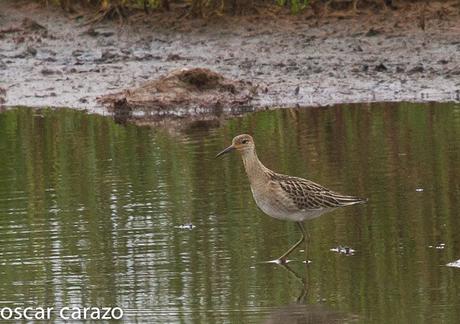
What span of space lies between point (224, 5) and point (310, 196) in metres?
9.80

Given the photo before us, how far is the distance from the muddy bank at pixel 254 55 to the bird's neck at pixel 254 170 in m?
5.84

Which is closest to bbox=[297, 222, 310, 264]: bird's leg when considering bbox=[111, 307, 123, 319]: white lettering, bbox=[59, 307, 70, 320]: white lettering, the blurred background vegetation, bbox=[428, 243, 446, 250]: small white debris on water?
bbox=[428, 243, 446, 250]: small white debris on water

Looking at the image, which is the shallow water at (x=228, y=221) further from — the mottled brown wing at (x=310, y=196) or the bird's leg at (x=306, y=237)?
the mottled brown wing at (x=310, y=196)

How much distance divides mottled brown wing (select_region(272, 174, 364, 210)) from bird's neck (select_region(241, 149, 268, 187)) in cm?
9

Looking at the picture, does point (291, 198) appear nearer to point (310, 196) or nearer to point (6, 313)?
point (310, 196)

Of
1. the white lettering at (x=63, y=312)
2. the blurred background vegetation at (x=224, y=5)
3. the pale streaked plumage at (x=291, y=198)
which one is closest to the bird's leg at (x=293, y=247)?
the pale streaked plumage at (x=291, y=198)

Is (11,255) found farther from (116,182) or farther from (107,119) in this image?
(107,119)

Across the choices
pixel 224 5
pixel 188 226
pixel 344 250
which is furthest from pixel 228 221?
pixel 224 5

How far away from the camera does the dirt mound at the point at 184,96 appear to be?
15883mm

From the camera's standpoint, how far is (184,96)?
52.6ft

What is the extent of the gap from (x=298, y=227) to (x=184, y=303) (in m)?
2.36

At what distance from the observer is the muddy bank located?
16484mm

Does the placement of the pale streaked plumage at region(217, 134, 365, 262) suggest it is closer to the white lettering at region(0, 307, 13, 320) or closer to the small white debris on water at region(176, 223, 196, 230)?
the small white debris on water at region(176, 223, 196, 230)

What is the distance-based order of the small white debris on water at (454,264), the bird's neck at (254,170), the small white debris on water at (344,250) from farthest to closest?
the bird's neck at (254,170), the small white debris on water at (344,250), the small white debris on water at (454,264)
